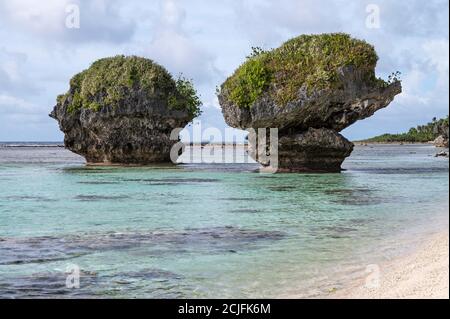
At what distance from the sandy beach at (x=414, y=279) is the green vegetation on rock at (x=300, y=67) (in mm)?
20398

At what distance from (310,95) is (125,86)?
52.0 ft

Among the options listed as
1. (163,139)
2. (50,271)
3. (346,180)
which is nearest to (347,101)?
(346,180)

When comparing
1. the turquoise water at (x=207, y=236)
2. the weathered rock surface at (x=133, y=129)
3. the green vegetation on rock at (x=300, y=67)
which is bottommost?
the turquoise water at (x=207, y=236)

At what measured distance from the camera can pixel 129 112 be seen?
4084cm

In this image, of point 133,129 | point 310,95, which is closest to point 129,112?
point 133,129

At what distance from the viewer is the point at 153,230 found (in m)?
13.9

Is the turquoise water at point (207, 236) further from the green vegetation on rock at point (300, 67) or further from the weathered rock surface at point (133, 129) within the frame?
the weathered rock surface at point (133, 129)

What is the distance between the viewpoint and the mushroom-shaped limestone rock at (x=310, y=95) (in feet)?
98.3

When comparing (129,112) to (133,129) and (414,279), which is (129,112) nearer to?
(133,129)

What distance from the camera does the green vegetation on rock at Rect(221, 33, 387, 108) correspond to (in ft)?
98.5

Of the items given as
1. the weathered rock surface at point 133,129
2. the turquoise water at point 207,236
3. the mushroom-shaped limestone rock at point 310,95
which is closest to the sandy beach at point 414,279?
the turquoise water at point 207,236

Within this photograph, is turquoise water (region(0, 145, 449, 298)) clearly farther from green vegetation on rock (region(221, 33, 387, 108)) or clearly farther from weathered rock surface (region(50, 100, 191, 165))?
weathered rock surface (region(50, 100, 191, 165))

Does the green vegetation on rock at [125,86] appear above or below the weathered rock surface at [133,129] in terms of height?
above
